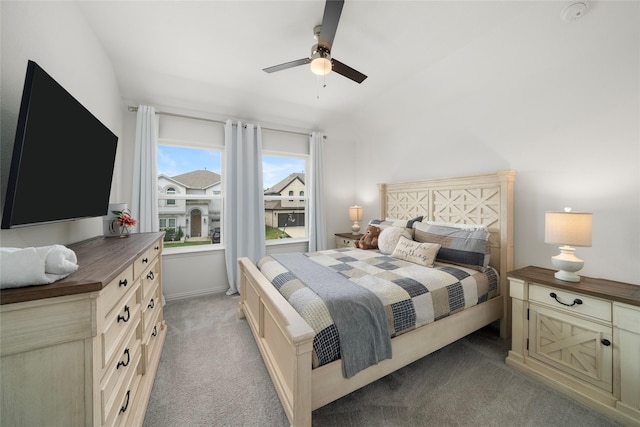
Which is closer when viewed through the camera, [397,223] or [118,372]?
[118,372]

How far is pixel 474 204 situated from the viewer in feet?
8.48

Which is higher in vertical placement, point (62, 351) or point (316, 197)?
point (316, 197)

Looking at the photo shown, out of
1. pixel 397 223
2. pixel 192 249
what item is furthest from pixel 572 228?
pixel 192 249

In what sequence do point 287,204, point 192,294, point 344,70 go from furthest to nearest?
point 287,204 → point 192,294 → point 344,70

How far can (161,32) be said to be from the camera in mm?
2084

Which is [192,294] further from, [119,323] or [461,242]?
[461,242]

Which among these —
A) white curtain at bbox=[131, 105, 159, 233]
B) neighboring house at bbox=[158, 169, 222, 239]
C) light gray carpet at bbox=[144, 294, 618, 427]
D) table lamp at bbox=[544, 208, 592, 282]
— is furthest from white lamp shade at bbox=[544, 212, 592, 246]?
white curtain at bbox=[131, 105, 159, 233]

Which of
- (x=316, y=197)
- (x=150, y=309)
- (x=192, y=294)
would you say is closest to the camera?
(x=150, y=309)

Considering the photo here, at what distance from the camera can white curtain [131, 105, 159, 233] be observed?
2.86 meters

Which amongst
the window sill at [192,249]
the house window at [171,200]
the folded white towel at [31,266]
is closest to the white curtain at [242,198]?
the window sill at [192,249]

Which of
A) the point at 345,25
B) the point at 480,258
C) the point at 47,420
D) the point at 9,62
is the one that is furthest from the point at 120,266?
the point at 480,258

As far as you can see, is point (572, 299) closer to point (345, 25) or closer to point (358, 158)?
point (345, 25)

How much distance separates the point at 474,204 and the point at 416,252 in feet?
3.01

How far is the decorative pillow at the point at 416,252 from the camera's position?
225cm
